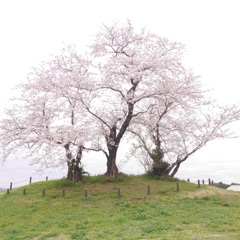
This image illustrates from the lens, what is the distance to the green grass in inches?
675

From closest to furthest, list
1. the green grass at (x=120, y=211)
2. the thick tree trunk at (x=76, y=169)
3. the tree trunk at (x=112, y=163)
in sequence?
the green grass at (x=120, y=211)
the thick tree trunk at (x=76, y=169)
the tree trunk at (x=112, y=163)

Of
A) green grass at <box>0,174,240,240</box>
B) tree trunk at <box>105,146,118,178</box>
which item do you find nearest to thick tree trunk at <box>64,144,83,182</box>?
green grass at <box>0,174,240,240</box>

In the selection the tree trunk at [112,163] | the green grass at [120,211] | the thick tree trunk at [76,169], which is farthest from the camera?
the tree trunk at [112,163]

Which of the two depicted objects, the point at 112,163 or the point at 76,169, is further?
the point at 112,163

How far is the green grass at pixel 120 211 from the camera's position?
17156 mm

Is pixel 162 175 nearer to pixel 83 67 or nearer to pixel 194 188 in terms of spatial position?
pixel 194 188

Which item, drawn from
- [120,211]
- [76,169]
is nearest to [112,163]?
[76,169]

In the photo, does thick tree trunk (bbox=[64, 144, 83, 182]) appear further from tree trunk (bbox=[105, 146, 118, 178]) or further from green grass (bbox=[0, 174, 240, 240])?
tree trunk (bbox=[105, 146, 118, 178])

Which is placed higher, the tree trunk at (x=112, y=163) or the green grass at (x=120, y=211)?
the tree trunk at (x=112, y=163)

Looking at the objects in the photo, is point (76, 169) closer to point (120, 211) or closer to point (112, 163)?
point (112, 163)

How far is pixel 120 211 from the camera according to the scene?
866 inches

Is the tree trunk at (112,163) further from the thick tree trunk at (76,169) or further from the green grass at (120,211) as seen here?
the thick tree trunk at (76,169)

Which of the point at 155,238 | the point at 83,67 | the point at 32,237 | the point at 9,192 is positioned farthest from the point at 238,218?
the point at 9,192

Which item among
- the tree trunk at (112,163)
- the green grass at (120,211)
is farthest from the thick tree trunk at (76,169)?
the tree trunk at (112,163)
